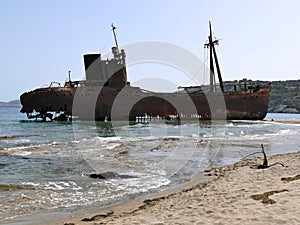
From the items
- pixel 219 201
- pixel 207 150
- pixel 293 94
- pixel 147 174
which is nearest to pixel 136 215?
pixel 219 201

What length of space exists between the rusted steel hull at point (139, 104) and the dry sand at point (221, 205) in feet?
120

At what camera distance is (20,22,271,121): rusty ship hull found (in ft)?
151

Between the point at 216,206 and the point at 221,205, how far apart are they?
0.12 metres

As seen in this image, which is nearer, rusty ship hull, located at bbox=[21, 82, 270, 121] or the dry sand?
the dry sand

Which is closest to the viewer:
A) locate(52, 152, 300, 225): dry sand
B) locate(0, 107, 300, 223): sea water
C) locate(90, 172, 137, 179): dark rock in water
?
locate(52, 152, 300, 225): dry sand

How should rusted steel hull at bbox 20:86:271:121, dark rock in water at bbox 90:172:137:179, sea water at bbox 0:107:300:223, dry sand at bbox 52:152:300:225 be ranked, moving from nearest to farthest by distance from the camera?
dry sand at bbox 52:152:300:225, sea water at bbox 0:107:300:223, dark rock in water at bbox 90:172:137:179, rusted steel hull at bbox 20:86:271:121

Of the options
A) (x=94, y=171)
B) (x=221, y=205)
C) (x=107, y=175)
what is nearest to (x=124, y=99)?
(x=94, y=171)

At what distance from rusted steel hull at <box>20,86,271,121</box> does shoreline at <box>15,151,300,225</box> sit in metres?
36.5

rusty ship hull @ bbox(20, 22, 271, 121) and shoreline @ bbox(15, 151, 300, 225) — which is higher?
rusty ship hull @ bbox(20, 22, 271, 121)

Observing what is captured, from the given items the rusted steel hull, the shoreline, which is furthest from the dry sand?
the rusted steel hull

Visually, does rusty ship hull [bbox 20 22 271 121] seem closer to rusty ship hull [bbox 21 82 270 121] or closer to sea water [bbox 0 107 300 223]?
rusty ship hull [bbox 21 82 270 121]

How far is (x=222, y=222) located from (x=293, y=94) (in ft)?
536

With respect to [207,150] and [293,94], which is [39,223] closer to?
[207,150]

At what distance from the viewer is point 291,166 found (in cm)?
1255
